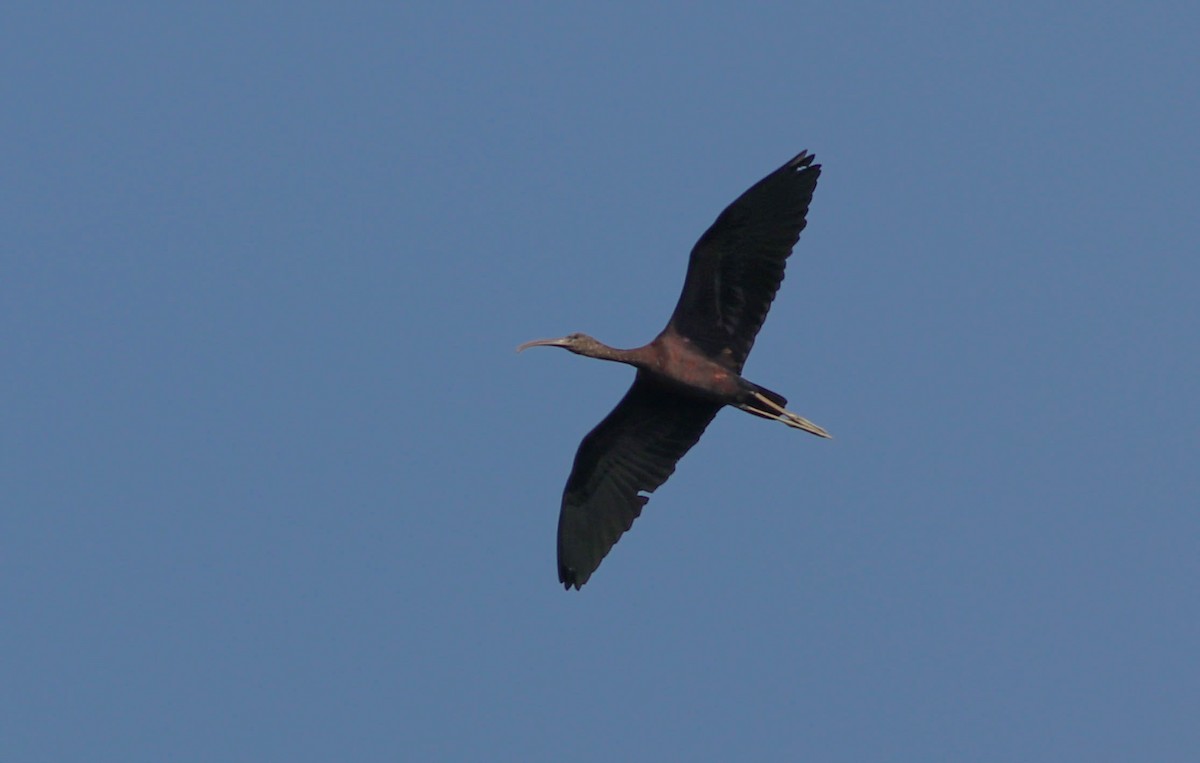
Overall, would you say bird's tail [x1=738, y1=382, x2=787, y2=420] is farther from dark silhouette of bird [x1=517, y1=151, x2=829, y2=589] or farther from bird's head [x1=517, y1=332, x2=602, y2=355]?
bird's head [x1=517, y1=332, x2=602, y2=355]

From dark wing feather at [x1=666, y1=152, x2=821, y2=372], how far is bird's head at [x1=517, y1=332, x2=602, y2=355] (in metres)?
1.02

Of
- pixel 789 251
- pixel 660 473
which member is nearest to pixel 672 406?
pixel 660 473

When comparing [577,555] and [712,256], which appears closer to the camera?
[712,256]

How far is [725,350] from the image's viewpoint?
918 inches

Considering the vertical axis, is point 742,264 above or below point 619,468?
above

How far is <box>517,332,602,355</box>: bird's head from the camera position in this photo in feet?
77.9

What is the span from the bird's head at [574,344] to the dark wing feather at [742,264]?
1.02 meters

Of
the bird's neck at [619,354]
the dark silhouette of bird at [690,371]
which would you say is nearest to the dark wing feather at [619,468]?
the dark silhouette of bird at [690,371]

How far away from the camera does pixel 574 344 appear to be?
23812 millimetres

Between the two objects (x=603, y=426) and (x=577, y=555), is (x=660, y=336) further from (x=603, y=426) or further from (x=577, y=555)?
(x=577, y=555)

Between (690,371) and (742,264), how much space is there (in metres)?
1.43

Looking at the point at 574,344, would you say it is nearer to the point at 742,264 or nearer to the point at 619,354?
the point at 619,354

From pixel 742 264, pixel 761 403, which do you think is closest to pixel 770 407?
pixel 761 403

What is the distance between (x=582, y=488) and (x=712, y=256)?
144 inches
